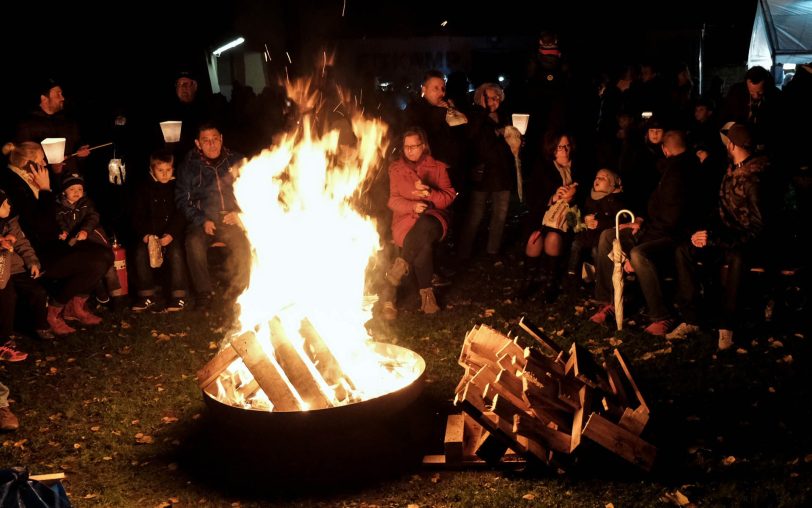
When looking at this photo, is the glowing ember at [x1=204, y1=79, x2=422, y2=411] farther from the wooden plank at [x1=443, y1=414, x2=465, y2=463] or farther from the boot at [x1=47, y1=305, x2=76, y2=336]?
the boot at [x1=47, y1=305, x2=76, y2=336]

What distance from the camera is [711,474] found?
5262mm

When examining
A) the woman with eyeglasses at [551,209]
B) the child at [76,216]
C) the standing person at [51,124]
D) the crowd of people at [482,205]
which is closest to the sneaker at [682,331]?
the crowd of people at [482,205]

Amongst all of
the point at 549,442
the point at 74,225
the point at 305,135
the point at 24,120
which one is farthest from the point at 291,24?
the point at 549,442

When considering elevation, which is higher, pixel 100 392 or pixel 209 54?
pixel 209 54

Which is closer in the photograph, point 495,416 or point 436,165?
point 495,416

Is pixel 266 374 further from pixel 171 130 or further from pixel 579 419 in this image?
pixel 171 130

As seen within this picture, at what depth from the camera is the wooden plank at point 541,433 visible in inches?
205

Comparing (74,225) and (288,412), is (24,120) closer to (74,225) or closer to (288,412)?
(74,225)

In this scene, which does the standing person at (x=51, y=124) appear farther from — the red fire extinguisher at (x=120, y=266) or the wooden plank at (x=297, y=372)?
the wooden plank at (x=297, y=372)

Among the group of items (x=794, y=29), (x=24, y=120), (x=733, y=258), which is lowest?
(x=733, y=258)

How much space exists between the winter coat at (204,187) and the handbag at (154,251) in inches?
19.6

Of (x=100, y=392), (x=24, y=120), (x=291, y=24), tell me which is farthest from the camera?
(x=291, y=24)

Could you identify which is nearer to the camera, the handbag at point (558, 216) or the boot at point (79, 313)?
the boot at point (79, 313)

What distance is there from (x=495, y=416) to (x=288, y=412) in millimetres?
1463
